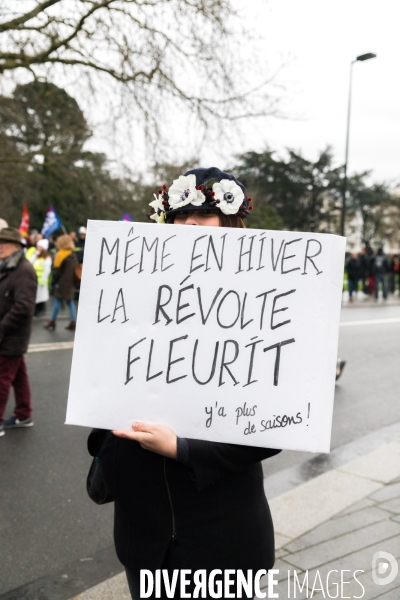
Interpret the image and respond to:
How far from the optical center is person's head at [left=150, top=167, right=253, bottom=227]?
180 centimetres

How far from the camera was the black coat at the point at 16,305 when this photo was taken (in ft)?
17.5

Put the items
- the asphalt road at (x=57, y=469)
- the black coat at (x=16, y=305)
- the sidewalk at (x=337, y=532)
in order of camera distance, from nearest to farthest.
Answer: the sidewalk at (x=337, y=532) < the asphalt road at (x=57, y=469) < the black coat at (x=16, y=305)

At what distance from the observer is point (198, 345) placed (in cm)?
168

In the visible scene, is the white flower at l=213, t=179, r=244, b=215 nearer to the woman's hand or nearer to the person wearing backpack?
the woman's hand

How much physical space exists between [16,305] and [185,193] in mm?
3881

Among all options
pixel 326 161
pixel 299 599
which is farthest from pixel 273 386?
pixel 326 161

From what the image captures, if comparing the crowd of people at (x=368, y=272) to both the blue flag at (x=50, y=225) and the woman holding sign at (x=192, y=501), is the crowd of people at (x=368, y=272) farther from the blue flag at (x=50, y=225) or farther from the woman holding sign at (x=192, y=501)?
the woman holding sign at (x=192, y=501)

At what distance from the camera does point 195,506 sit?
66.4 inches

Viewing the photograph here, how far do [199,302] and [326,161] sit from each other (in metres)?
51.6

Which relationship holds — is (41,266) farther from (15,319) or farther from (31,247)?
(15,319)

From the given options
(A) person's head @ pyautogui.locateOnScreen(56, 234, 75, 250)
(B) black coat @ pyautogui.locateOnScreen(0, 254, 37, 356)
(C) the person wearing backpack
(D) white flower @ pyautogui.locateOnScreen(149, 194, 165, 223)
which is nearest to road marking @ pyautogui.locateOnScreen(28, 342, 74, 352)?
(A) person's head @ pyautogui.locateOnScreen(56, 234, 75, 250)

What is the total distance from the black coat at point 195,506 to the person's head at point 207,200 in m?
0.67

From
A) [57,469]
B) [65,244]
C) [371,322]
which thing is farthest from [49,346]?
[371,322]

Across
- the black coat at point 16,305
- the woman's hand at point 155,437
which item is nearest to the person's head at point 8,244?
the black coat at point 16,305
